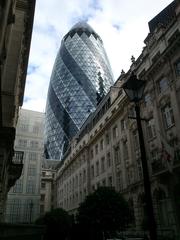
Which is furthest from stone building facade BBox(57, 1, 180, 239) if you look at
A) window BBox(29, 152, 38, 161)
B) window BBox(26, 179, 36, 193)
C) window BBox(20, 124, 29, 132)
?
window BBox(20, 124, 29, 132)

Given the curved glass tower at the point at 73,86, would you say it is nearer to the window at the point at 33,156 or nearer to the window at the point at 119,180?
the window at the point at 33,156

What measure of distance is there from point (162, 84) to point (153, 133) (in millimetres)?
6011

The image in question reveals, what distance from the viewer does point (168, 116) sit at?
98.0 ft

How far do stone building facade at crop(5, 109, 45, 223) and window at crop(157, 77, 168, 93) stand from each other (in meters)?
36.6

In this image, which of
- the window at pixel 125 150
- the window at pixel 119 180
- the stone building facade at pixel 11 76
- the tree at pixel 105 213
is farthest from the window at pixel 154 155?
the stone building facade at pixel 11 76

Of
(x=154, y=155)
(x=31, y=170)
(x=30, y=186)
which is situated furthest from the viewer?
(x=31, y=170)

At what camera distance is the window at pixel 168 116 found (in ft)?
95.9

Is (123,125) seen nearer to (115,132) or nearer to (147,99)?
(115,132)

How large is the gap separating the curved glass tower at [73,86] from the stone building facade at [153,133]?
87353 millimetres

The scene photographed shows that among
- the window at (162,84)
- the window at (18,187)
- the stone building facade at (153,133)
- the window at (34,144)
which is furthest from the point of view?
the window at (34,144)

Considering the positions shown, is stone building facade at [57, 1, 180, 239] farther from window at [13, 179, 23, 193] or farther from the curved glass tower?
the curved glass tower

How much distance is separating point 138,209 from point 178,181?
9.49m

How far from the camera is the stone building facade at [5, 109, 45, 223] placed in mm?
60844

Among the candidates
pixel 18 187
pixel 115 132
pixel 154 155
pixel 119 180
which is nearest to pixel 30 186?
pixel 18 187
